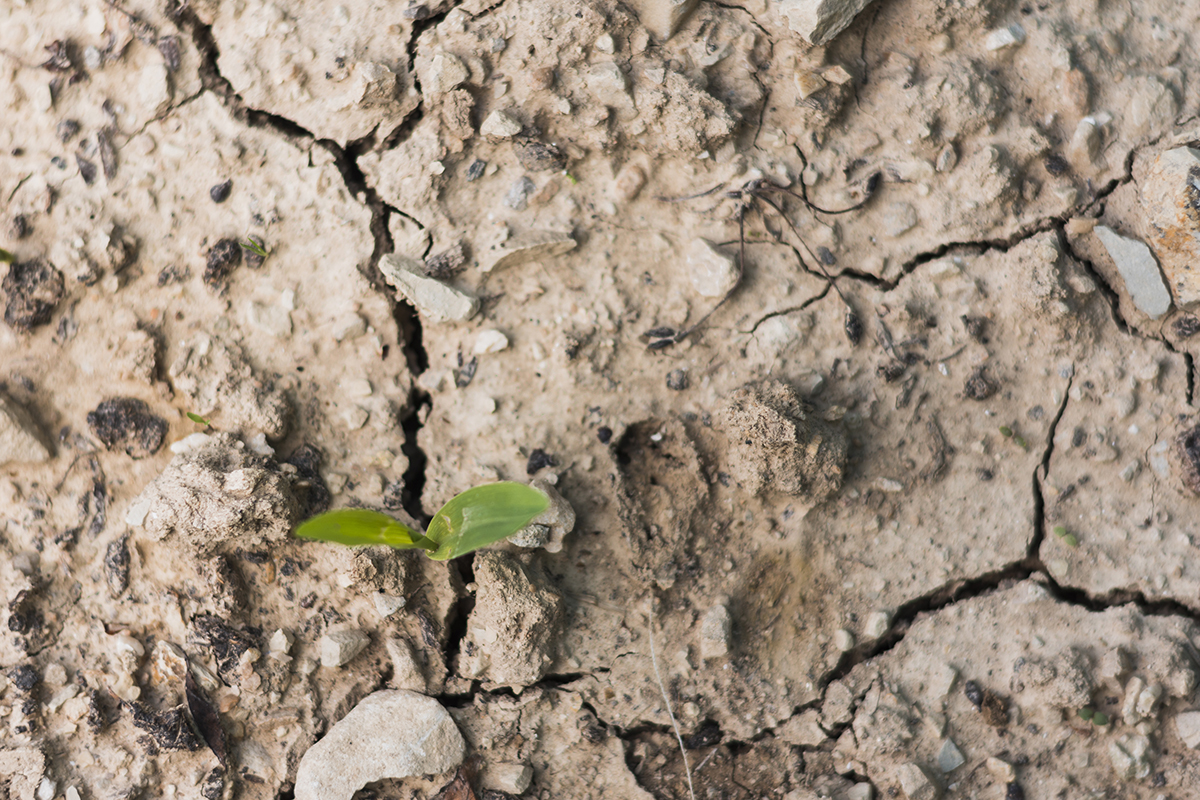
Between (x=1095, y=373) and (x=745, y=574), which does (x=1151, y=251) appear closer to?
(x=1095, y=373)

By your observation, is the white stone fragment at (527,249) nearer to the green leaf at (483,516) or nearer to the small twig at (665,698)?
the green leaf at (483,516)

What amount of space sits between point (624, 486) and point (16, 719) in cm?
167

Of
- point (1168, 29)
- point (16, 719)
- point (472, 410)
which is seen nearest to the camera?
point (16, 719)

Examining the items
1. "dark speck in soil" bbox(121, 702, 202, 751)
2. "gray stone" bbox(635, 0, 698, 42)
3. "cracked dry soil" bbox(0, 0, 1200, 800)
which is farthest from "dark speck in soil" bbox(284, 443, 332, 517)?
"gray stone" bbox(635, 0, 698, 42)

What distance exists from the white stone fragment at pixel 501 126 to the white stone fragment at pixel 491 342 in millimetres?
533

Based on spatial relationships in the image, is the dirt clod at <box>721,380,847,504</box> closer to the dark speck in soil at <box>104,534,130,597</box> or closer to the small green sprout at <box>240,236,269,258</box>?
the small green sprout at <box>240,236,269,258</box>

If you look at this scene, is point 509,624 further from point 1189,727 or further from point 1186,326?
point 1186,326

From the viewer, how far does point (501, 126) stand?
7.25 feet

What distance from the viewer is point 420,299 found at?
7.25 feet

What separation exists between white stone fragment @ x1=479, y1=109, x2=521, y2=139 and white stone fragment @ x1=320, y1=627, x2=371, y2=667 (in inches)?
54.4

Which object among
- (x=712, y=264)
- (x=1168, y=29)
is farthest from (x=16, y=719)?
(x=1168, y=29)

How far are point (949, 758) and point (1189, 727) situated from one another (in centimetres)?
63

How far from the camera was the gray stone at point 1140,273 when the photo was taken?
2.29 m

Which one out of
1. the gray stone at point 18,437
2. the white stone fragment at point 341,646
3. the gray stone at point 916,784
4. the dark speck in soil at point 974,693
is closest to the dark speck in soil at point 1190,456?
the dark speck in soil at point 974,693
